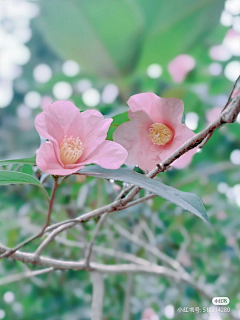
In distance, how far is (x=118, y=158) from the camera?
0.29m

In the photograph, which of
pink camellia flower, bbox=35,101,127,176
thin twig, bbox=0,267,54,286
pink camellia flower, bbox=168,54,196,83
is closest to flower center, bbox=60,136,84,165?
pink camellia flower, bbox=35,101,127,176

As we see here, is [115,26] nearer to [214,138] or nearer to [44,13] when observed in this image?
[44,13]

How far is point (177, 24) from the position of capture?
0.78 meters

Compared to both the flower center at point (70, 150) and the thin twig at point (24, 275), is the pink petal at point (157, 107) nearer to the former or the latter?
the flower center at point (70, 150)

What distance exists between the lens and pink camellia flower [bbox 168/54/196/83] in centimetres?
122

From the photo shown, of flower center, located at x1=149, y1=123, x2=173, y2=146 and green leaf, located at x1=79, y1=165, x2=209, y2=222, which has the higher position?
flower center, located at x1=149, y1=123, x2=173, y2=146

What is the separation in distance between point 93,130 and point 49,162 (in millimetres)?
58

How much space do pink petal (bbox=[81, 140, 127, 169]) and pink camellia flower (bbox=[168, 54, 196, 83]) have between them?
992 millimetres

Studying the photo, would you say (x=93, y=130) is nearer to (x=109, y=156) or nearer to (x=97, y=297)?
(x=109, y=156)

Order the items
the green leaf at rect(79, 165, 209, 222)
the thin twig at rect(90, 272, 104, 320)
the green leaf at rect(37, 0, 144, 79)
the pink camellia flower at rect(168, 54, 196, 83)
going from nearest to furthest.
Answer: the green leaf at rect(79, 165, 209, 222), the thin twig at rect(90, 272, 104, 320), the green leaf at rect(37, 0, 144, 79), the pink camellia flower at rect(168, 54, 196, 83)

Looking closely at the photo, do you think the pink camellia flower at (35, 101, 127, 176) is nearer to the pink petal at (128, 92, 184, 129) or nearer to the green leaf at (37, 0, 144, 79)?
the pink petal at (128, 92, 184, 129)

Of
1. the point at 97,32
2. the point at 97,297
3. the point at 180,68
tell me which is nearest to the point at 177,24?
the point at 97,32

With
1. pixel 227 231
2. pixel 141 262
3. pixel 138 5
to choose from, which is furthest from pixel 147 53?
pixel 227 231

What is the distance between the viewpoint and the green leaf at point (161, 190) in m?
0.25
